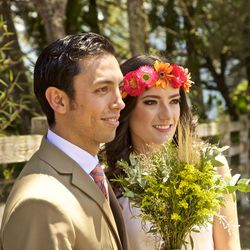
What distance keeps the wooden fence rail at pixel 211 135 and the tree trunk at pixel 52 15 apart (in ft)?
5.89

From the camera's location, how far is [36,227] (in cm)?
182

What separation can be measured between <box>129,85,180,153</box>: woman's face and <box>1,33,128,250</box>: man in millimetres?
1118

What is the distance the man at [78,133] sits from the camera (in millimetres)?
1932

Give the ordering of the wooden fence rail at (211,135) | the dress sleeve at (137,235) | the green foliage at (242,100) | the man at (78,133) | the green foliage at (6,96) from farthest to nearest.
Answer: the green foliage at (242,100) → the green foliage at (6,96) → the wooden fence rail at (211,135) → the dress sleeve at (137,235) → the man at (78,133)

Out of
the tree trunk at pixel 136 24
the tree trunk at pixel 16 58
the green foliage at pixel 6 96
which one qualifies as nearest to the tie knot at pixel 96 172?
the green foliage at pixel 6 96

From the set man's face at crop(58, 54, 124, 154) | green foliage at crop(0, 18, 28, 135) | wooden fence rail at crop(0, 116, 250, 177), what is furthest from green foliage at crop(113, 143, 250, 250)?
green foliage at crop(0, 18, 28, 135)

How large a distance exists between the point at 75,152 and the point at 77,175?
3.8 inches

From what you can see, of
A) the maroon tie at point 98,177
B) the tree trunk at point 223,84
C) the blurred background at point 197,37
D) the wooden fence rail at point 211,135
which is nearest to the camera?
the maroon tie at point 98,177

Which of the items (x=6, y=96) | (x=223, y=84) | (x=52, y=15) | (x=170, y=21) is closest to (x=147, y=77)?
(x=6, y=96)

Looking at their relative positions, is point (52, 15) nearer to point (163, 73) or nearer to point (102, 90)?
point (163, 73)

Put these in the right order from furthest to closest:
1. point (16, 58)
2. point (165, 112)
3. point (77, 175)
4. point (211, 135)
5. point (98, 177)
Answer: point (211, 135), point (16, 58), point (165, 112), point (98, 177), point (77, 175)

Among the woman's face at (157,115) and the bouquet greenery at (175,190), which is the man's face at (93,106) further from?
the woman's face at (157,115)

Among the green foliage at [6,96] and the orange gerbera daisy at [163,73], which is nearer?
the orange gerbera daisy at [163,73]

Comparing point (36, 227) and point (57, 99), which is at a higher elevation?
point (57, 99)
